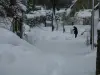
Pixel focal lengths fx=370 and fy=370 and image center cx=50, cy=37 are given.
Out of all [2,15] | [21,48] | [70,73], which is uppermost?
[2,15]

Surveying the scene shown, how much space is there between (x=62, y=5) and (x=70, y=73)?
69061 millimetres

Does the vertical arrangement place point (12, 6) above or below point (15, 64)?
above

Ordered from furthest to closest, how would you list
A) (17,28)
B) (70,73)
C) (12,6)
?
(17,28)
(12,6)
(70,73)

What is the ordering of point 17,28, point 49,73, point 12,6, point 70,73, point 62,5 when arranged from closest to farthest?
point 49,73, point 70,73, point 12,6, point 17,28, point 62,5

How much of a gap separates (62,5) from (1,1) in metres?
66.6

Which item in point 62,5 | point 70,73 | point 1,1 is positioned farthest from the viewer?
point 62,5

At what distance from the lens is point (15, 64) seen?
38.3 feet

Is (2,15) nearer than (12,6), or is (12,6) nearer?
(2,15)

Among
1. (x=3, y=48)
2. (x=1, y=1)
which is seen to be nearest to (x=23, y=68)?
(x=3, y=48)

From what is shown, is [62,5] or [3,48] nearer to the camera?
[3,48]

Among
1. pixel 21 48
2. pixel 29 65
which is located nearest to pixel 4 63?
pixel 29 65

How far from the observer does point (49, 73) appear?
12.0m

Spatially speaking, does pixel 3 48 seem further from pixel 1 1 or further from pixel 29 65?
pixel 1 1

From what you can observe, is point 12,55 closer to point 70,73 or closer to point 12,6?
point 70,73
